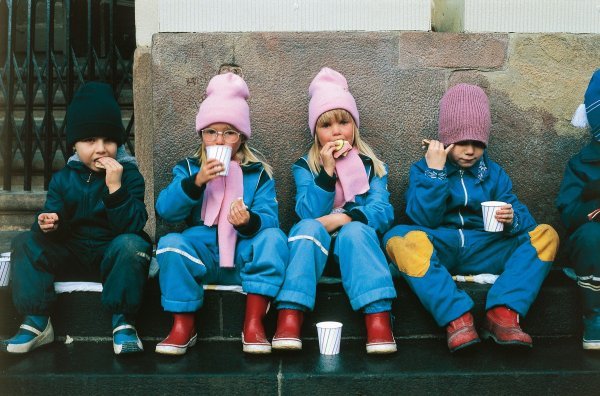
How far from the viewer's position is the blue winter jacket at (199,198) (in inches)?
141

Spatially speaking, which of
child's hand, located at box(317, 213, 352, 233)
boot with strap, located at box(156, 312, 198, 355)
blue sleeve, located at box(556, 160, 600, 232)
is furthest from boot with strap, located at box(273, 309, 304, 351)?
blue sleeve, located at box(556, 160, 600, 232)

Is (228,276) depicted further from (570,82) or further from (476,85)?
(570,82)

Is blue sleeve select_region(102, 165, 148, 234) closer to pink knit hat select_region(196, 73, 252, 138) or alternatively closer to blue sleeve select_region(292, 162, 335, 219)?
pink knit hat select_region(196, 73, 252, 138)

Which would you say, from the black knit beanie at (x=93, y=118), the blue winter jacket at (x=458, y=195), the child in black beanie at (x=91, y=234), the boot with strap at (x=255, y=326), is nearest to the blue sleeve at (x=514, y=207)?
the blue winter jacket at (x=458, y=195)

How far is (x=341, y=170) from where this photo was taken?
386cm

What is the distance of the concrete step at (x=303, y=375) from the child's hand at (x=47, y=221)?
626 millimetres

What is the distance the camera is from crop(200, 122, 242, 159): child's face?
380cm

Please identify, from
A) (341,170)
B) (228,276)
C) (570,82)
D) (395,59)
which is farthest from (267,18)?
(570,82)

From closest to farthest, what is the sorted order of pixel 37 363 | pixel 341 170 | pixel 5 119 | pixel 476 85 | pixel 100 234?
1. pixel 37 363
2. pixel 100 234
3. pixel 341 170
4. pixel 476 85
5. pixel 5 119

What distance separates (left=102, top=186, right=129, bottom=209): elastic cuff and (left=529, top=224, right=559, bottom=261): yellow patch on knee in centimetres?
205

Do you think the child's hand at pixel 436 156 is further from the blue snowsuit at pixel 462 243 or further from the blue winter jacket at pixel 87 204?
the blue winter jacket at pixel 87 204

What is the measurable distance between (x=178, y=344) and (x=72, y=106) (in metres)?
1.43

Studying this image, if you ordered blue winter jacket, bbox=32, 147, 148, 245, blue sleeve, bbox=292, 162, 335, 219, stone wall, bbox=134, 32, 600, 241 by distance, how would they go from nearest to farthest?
blue winter jacket, bbox=32, 147, 148, 245 → blue sleeve, bbox=292, 162, 335, 219 → stone wall, bbox=134, 32, 600, 241

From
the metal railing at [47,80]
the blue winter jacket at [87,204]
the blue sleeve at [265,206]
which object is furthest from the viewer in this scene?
the metal railing at [47,80]
